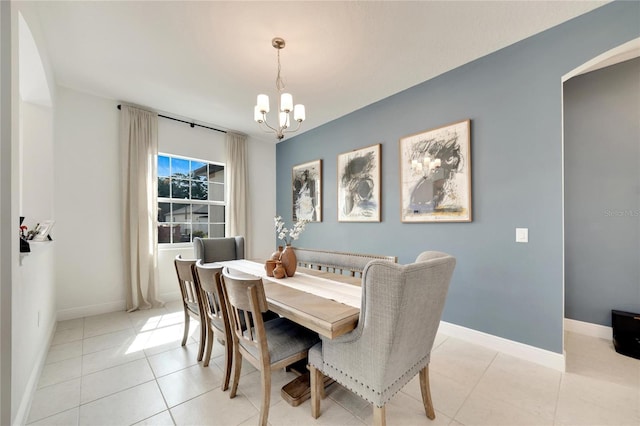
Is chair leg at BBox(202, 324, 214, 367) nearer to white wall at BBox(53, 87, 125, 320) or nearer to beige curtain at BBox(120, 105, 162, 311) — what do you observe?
beige curtain at BBox(120, 105, 162, 311)

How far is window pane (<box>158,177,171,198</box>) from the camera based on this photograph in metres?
3.77

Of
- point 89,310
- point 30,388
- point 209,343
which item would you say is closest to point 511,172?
point 209,343

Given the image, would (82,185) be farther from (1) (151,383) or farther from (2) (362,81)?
(2) (362,81)

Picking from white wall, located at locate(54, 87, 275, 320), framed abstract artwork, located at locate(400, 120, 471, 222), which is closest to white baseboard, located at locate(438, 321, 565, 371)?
framed abstract artwork, located at locate(400, 120, 471, 222)

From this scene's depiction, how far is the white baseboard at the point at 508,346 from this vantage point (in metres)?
2.05

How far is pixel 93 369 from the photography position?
2027mm

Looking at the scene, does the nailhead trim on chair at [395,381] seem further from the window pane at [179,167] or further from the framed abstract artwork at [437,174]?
the window pane at [179,167]

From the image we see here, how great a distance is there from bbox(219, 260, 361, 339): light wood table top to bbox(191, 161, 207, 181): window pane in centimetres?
300

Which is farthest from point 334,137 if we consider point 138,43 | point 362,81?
point 138,43

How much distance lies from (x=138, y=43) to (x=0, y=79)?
1.28 metres

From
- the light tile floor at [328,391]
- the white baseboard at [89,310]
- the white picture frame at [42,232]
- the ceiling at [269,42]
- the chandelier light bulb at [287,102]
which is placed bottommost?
the light tile floor at [328,391]

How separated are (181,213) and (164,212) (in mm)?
235

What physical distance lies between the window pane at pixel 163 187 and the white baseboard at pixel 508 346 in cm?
414

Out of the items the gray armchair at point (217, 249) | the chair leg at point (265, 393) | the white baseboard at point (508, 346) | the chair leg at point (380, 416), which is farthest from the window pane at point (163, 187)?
the white baseboard at point (508, 346)
